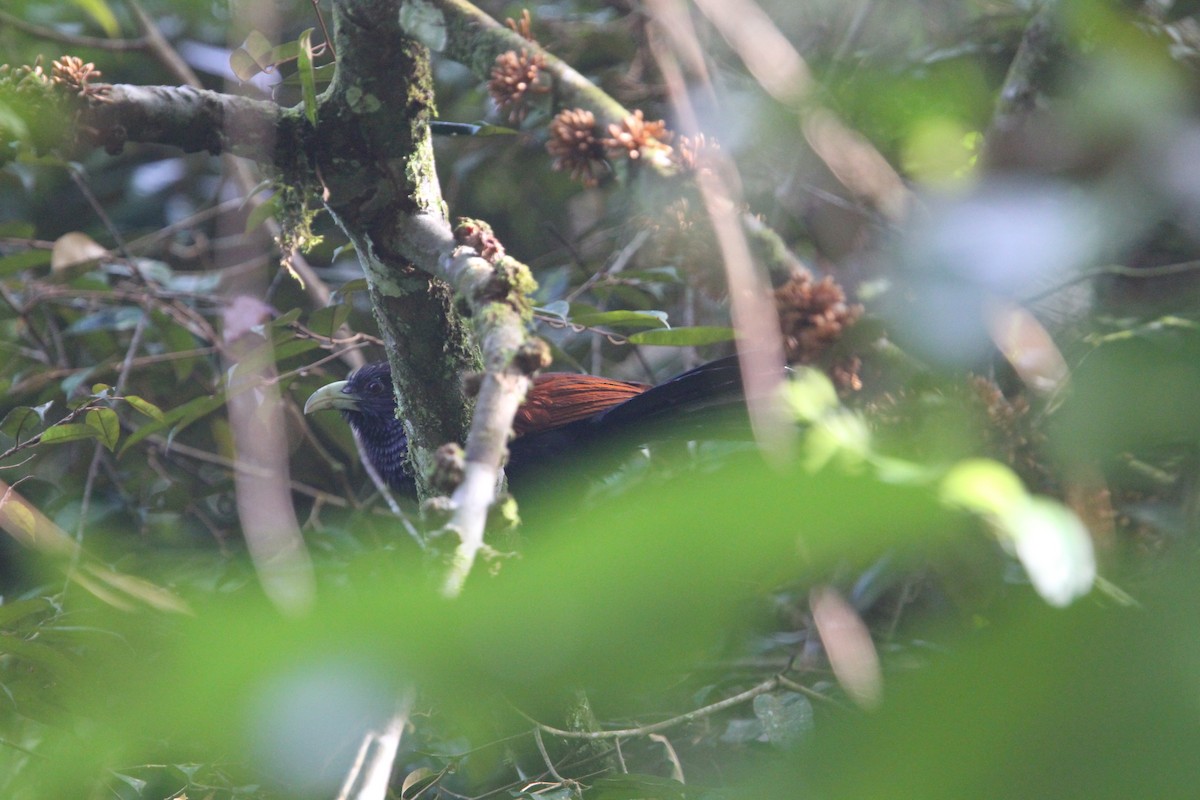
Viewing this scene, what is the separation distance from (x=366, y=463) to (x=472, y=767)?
1.56 metres

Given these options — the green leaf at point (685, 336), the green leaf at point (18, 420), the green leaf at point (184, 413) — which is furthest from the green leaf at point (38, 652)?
the green leaf at point (685, 336)

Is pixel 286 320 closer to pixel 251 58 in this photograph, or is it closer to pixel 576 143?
pixel 251 58

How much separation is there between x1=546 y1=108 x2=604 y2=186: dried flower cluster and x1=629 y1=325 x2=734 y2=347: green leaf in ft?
1.86

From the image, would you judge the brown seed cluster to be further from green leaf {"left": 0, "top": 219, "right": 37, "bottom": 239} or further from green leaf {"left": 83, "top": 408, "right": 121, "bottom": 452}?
green leaf {"left": 0, "top": 219, "right": 37, "bottom": 239}

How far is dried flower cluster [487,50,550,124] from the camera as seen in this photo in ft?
9.45

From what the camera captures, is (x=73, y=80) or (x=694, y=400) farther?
(x=694, y=400)

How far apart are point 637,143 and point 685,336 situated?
0.62 metres

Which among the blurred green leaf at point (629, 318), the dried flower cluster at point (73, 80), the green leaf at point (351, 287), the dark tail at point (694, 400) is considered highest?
the dried flower cluster at point (73, 80)

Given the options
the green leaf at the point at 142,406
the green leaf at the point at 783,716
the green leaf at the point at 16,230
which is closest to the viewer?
the green leaf at the point at 783,716

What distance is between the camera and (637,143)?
8.96 feet

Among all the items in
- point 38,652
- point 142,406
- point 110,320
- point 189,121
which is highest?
point 189,121

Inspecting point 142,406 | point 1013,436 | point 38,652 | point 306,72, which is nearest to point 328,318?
point 142,406

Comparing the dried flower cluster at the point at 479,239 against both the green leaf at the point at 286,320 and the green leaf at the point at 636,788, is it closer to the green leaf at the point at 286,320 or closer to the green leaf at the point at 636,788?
the green leaf at the point at 286,320

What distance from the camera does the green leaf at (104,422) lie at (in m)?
2.44
